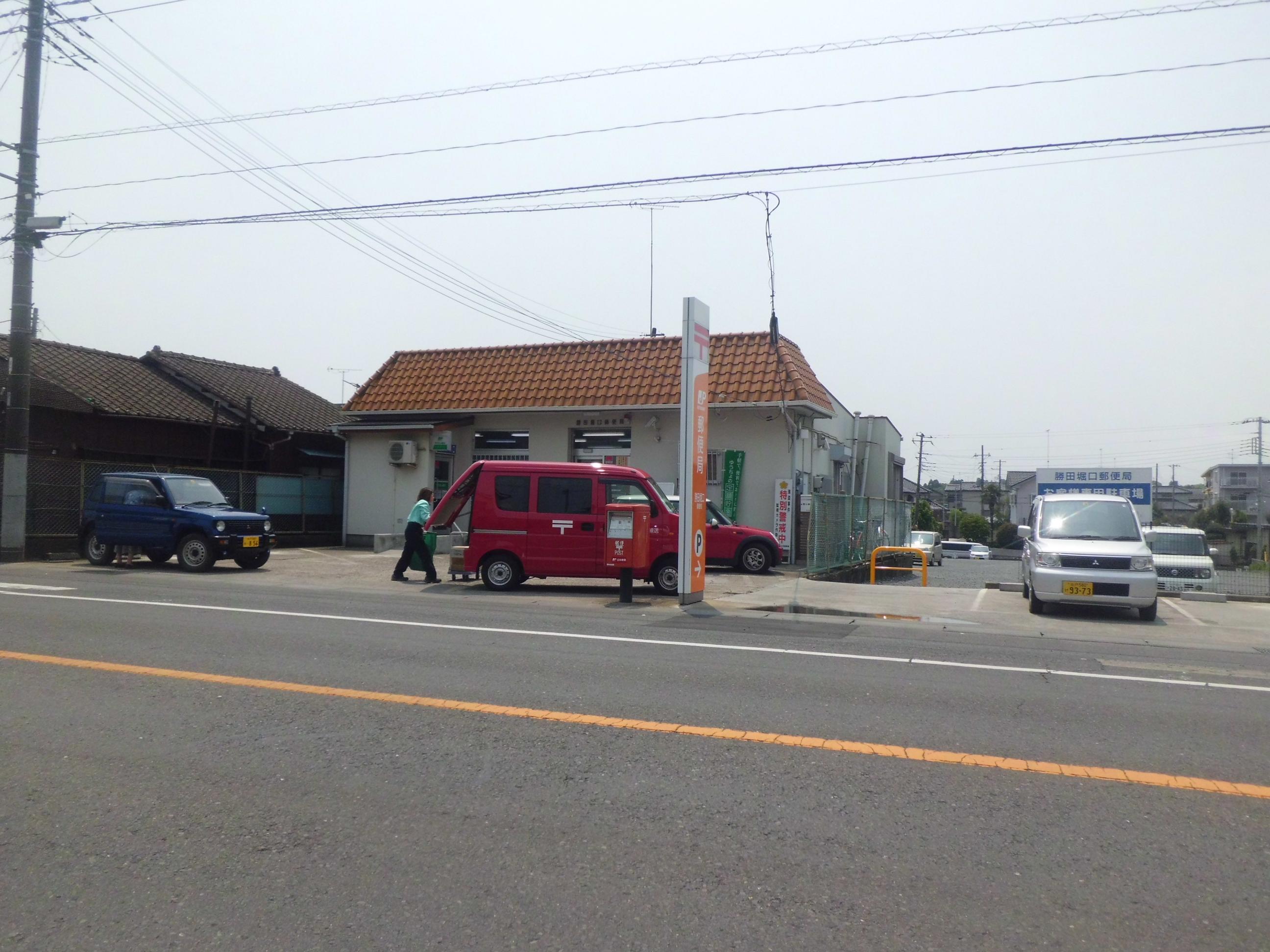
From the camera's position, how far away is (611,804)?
186 inches

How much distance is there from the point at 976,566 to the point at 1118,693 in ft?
96.8

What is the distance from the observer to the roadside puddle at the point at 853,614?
12327 millimetres

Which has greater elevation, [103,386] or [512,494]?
[103,386]

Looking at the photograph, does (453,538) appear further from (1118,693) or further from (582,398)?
(1118,693)

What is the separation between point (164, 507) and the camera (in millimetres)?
18484

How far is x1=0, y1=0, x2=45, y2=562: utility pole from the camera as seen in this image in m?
19.5

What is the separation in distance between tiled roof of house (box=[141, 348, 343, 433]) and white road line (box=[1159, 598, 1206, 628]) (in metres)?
23.9

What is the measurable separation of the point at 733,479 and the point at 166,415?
16.2 m

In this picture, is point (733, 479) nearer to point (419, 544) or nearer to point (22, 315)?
point (419, 544)

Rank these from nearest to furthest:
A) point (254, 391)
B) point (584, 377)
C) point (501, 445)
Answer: point (584, 377) < point (501, 445) < point (254, 391)

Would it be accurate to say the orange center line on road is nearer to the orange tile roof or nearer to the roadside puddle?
the roadside puddle

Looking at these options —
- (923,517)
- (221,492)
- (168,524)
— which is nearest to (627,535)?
(168,524)

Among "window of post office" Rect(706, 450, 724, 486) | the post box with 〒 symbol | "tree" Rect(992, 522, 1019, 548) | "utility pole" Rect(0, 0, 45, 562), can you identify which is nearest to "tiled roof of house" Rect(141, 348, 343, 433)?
"utility pole" Rect(0, 0, 45, 562)

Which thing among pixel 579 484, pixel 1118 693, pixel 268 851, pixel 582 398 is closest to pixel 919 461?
pixel 582 398
